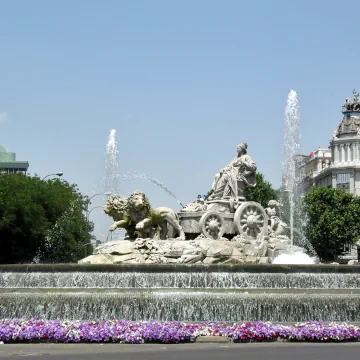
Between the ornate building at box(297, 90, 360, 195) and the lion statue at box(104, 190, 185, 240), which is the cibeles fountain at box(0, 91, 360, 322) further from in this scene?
the ornate building at box(297, 90, 360, 195)

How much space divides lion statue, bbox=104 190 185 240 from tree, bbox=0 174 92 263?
26.0m

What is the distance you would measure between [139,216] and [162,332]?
10.3m

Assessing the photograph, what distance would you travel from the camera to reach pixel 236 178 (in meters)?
30.0

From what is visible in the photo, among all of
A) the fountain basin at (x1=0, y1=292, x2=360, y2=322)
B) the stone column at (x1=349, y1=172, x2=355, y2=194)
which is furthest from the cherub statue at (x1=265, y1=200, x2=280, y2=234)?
the stone column at (x1=349, y1=172, x2=355, y2=194)

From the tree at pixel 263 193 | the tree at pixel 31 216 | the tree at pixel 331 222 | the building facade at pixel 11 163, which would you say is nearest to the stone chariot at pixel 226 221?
the tree at pixel 31 216

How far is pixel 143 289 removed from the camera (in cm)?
2273

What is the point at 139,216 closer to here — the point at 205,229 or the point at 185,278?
the point at 205,229

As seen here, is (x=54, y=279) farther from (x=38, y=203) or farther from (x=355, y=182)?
(x=355, y=182)

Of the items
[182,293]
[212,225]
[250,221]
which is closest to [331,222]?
[250,221]

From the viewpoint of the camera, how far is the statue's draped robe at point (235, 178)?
30047mm

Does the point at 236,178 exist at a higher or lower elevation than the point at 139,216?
higher

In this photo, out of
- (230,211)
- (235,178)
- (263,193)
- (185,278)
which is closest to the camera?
(185,278)

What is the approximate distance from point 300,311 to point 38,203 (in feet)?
130

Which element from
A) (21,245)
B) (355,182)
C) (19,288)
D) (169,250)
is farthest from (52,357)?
(355,182)
